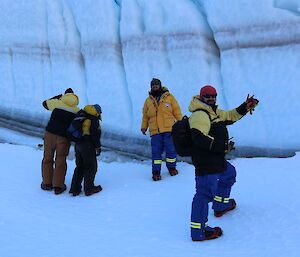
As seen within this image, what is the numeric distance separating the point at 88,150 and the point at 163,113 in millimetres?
1084

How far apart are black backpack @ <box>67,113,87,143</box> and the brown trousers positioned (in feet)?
1.03

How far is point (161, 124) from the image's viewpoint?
5727 mm

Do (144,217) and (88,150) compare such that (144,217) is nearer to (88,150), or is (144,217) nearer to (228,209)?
(228,209)

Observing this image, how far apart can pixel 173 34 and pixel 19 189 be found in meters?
3.09

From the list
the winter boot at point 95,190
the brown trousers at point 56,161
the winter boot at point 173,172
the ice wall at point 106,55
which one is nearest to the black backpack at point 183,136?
the winter boot at point 95,190

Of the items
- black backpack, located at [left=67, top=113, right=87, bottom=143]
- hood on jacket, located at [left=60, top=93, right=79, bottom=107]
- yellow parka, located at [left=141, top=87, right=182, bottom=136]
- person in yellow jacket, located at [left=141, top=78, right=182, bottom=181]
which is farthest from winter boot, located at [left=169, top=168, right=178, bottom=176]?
hood on jacket, located at [left=60, top=93, right=79, bottom=107]

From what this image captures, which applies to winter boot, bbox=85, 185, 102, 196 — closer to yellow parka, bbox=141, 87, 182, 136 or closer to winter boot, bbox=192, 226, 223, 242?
yellow parka, bbox=141, 87, 182, 136

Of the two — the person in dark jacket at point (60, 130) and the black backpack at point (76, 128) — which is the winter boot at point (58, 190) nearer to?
the person in dark jacket at point (60, 130)

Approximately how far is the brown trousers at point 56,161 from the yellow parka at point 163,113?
1094mm

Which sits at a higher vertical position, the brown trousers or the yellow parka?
the yellow parka

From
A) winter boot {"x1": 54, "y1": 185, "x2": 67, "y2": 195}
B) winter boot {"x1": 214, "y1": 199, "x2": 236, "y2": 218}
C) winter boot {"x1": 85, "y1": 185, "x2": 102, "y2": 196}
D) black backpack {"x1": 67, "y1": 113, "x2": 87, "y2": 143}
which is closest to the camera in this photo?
winter boot {"x1": 214, "y1": 199, "x2": 236, "y2": 218}

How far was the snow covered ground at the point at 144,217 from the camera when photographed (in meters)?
3.59

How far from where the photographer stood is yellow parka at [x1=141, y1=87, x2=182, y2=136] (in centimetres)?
573

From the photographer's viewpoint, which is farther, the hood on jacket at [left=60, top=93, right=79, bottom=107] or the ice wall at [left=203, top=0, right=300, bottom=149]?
the ice wall at [left=203, top=0, right=300, bottom=149]
